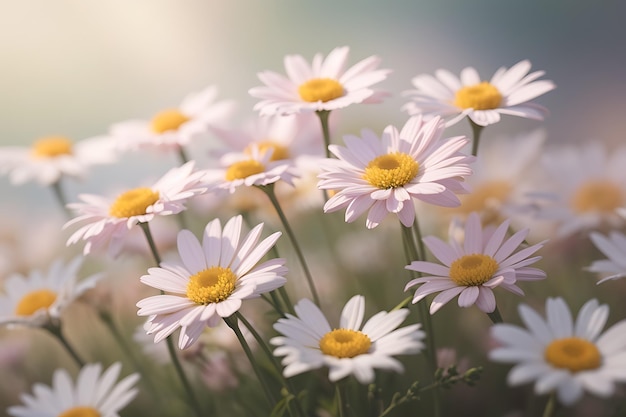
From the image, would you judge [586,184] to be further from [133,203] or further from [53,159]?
[53,159]

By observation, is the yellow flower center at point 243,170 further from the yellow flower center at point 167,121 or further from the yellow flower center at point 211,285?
the yellow flower center at point 167,121

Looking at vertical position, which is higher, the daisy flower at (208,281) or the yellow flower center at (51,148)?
the yellow flower center at (51,148)

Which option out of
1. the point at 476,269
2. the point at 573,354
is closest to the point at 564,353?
the point at 573,354

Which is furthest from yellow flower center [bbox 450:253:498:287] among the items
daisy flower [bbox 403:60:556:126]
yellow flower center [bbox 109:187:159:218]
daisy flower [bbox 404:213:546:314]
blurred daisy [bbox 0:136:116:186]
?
blurred daisy [bbox 0:136:116:186]

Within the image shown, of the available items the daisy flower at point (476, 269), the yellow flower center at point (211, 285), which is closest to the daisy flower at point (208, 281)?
the yellow flower center at point (211, 285)

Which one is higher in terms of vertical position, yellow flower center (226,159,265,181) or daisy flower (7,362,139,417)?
yellow flower center (226,159,265,181)

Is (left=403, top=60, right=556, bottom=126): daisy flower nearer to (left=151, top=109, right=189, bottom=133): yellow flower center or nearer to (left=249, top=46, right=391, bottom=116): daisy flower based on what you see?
(left=249, top=46, right=391, bottom=116): daisy flower
